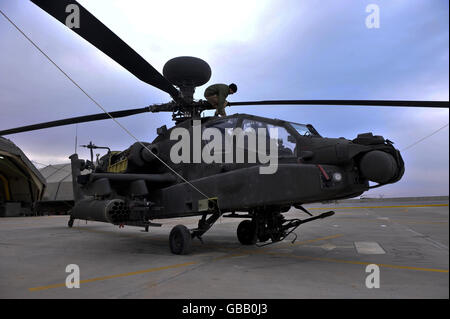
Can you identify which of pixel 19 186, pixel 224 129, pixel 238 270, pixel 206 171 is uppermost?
pixel 224 129

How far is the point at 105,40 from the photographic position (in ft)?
16.9

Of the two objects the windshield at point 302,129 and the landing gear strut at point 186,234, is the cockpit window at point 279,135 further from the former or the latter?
the landing gear strut at point 186,234

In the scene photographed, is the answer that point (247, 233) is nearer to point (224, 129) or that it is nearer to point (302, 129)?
point (224, 129)

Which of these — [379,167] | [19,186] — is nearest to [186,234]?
[379,167]

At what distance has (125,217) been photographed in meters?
7.47

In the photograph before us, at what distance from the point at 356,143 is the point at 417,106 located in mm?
973

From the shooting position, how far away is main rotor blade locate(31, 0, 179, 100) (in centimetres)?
418

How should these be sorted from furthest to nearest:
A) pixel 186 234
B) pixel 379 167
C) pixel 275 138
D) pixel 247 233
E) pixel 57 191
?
pixel 57 191 → pixel 247 233 → pixel 186 234 → pixel 275 138 → pixel 379 167

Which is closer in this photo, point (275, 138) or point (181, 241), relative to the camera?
point (275, 138)

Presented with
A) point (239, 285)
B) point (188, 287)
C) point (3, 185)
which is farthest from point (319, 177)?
point (3, 185)

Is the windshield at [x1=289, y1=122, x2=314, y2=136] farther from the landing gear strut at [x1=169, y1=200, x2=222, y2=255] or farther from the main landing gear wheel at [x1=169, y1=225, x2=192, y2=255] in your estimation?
the main landing gear wheel at [x1=169, y1=225, x2=192, y2=255]

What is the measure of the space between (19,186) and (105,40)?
86.1 feet

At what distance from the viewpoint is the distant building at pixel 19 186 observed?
24023 millimetres

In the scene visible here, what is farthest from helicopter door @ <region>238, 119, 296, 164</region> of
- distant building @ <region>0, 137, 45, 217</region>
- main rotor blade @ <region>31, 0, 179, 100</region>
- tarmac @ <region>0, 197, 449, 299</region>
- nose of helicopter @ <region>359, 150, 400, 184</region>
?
distant building @ <region>0, 137, 45, 217</region>
